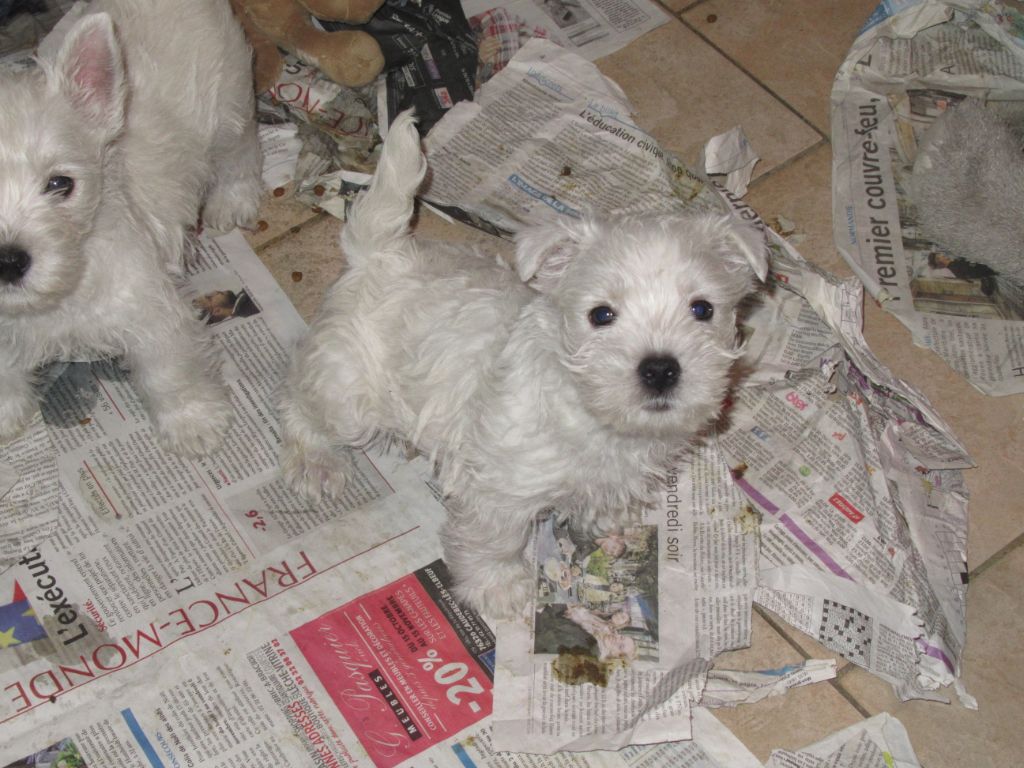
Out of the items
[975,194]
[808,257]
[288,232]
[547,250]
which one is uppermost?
[547,250]

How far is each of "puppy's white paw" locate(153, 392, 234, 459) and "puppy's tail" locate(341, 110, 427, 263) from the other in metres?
0.73

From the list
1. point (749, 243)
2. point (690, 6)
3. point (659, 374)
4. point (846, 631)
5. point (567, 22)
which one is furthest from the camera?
point (690, 6)

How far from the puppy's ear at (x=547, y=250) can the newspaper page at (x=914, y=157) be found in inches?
62.1

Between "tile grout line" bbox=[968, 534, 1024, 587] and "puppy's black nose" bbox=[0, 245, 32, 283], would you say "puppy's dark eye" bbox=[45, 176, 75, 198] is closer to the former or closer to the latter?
"puppy's black nose" bbox=[0, 245, 32, 283]

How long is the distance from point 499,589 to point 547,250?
100cm

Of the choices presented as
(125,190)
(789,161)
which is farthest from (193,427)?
(789,161)

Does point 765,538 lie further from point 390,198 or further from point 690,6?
point 690,6

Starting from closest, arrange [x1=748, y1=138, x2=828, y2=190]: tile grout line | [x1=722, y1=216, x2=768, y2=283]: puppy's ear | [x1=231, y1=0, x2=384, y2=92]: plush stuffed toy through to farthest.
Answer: [x1=722, y1=216, x2=768, y2=283]: puppy's ear, [x1=231, y1=0, x2=384, y2=92]: plush stuffed toy, [x1=748, y1=138, x2=828, y2=190]: tile grout line

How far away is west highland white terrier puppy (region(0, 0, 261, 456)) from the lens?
2.21m

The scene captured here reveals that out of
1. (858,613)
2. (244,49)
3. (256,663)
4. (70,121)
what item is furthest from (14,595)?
(858,613)

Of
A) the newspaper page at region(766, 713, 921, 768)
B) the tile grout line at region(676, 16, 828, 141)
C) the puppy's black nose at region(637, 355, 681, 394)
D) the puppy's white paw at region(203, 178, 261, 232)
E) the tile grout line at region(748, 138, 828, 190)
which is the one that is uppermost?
the puppy's black nose at region(637, 355, 681, 394)

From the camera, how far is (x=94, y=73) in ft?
7.72

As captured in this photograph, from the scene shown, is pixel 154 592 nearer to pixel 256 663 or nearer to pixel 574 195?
pixel 256 663

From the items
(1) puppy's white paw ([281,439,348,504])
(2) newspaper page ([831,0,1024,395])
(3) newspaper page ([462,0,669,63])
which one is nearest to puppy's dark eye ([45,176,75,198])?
(1) puppy's white paw ([281,439,348,504])
